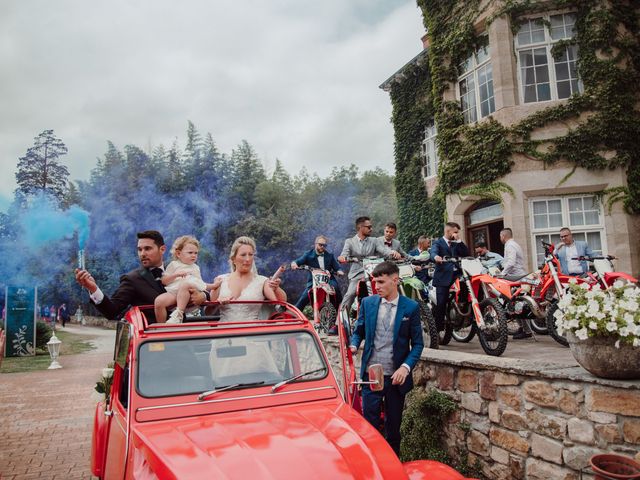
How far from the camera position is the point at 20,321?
17109mm

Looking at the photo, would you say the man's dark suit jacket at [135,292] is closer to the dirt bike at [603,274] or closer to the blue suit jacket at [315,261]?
the blue suit jacket at [315,261]

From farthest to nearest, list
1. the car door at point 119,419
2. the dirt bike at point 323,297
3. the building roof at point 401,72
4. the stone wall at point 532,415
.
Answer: the building roof at point 401,72
the dirt bike at point 323,297
the stone wall at point 532,415
the car door at point 119,419

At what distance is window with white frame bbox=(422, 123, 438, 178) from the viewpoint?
680 inches

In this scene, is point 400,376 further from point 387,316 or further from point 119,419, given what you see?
point 119,419

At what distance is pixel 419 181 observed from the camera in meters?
17.8

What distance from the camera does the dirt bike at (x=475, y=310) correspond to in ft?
20.1

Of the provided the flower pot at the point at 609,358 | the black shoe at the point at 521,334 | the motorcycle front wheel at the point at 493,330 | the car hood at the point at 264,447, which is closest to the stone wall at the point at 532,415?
the flower pot at the point at 609,358

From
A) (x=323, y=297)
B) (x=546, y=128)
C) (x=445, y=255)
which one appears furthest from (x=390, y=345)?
(x=546, y=128)

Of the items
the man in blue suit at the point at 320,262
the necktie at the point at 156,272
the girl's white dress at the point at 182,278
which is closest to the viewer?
the girl's white dress at the point at 182,278

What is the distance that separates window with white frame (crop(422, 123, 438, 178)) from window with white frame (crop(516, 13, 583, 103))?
4.73 meters

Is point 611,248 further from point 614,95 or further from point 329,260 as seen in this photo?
point 329,260

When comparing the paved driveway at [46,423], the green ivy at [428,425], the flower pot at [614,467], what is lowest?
the paved driveway at [46,423]

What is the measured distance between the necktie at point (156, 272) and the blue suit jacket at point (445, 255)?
12.7 feet

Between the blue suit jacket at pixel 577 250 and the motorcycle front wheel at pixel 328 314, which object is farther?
the motorcycle front wheel at pixel 328 314
